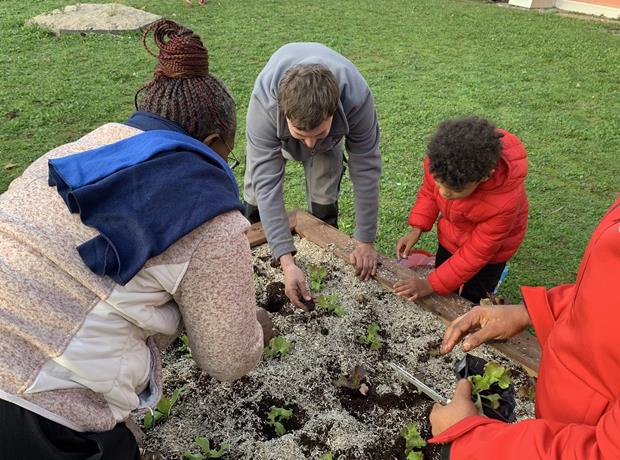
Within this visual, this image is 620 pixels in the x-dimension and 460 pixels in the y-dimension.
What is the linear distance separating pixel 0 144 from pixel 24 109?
96 centimetres

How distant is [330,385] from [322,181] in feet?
5.16

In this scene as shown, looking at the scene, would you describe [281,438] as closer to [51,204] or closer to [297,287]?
[297,287]

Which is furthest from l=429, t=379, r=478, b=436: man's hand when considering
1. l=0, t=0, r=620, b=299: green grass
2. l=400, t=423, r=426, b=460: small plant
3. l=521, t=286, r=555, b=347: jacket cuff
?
l=0, t=0, r=620, b=299: green grass

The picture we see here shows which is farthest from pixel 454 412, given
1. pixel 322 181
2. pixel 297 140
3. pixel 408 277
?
pixel 322 181

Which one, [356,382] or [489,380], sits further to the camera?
[356,382]

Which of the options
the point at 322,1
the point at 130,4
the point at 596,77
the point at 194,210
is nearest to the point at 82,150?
the point at 194,210

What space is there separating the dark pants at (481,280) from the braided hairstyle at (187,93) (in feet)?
6.95

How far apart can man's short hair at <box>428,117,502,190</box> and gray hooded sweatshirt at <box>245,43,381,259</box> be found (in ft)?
1.38

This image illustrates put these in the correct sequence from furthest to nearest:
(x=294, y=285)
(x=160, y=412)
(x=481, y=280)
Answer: (x=481, y=280)
(x=294, y=285)
(x=160, y=412)

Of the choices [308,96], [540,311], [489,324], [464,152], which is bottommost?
[489,324]

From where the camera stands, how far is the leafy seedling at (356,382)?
252 cm

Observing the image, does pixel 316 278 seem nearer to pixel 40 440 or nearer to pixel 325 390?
pixel 325 390

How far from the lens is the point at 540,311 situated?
5.77 ft

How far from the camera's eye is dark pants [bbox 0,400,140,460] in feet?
4.38
